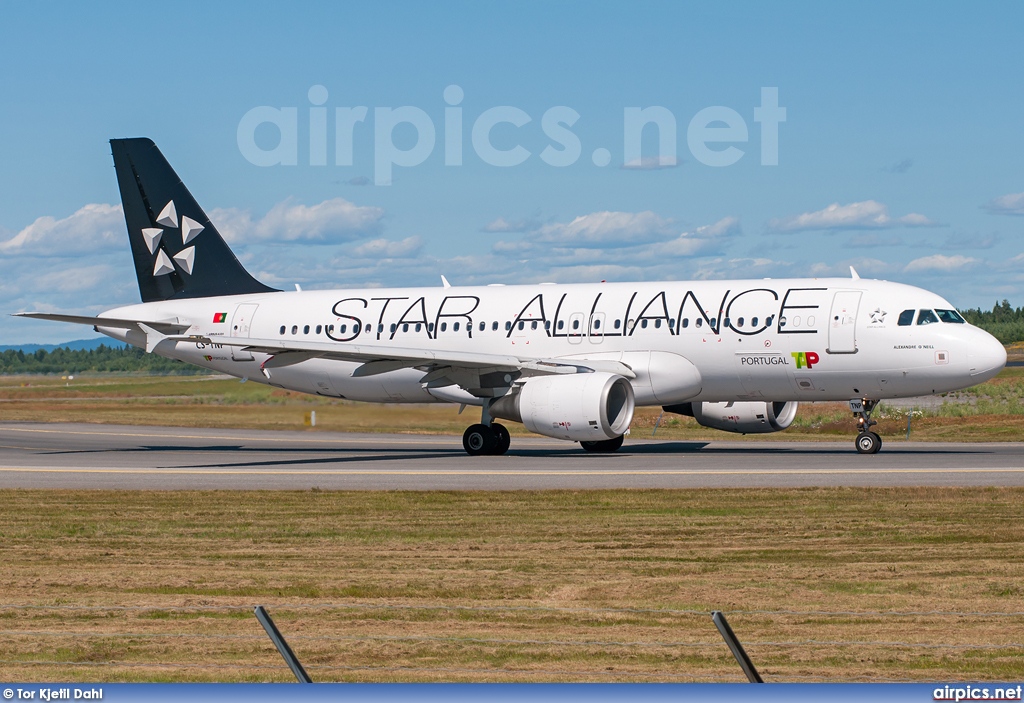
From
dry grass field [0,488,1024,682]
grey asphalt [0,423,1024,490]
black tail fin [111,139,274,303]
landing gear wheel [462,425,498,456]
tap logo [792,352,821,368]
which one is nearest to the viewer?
dry grass field [0,488,1024,682]

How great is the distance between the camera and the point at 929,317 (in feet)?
102

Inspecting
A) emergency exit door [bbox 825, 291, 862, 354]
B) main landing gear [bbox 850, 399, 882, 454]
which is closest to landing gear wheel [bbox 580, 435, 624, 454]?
main landing gear [bbox 850, 399, 882, 454]

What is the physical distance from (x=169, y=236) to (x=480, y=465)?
14955 millimetres

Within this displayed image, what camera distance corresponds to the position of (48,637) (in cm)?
1285

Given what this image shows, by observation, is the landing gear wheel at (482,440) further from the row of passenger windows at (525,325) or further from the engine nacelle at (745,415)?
the engine nacelle at (745,415)

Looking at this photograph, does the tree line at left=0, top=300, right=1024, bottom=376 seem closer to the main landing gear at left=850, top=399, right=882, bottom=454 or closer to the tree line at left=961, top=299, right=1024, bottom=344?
the tree line at left=961, top=299, right=1024, bottom=344

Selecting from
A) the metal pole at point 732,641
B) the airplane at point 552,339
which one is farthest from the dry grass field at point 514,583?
the airplane at point 552,339

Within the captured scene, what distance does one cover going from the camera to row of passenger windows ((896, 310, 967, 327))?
102ft

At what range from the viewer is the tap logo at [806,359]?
3153 cm

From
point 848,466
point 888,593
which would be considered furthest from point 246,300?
point 888,593

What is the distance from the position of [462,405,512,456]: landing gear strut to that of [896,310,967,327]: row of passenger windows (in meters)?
10.5

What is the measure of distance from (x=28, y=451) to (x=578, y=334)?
17539 mm

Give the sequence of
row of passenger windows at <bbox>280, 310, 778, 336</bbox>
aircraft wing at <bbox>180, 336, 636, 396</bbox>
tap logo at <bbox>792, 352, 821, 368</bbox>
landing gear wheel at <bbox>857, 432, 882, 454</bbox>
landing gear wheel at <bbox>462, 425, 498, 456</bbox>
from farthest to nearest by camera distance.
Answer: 1. landing gear wheel at <bbox>462, 425, 498, 456</bbox>
2. aircraft wing at <bbox>180, 336, 636, 396</bbox>
3. landing gear wheel at <bbox>857, 432, 882, 454</bbox>
4. row of passenger windows at <bbox>280, 310, 778, 336</bbox>
5. tap logo at <bbox>792, 352, 821, 368</bbox>

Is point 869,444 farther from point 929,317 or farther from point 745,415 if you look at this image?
point 745,415
